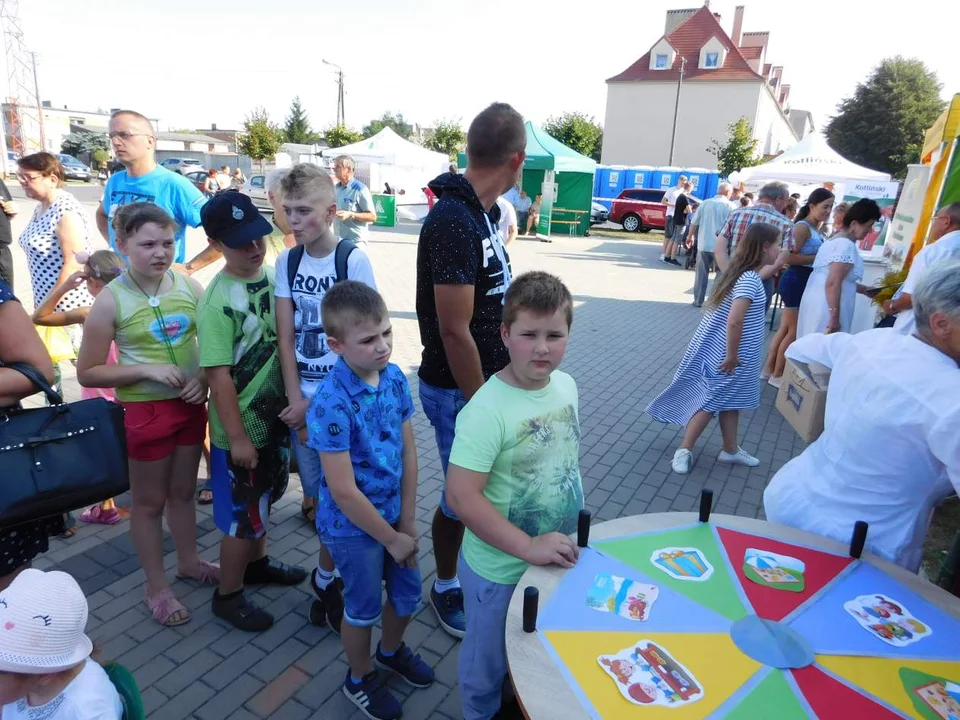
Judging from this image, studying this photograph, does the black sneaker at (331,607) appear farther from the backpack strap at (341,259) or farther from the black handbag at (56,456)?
the backpack strap at (341,259)

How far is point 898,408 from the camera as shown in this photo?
1.87m

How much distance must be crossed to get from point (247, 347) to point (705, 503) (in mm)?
1910

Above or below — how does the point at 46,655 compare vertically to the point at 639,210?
below

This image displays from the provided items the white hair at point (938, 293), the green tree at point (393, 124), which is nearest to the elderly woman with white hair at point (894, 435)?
the white hair at point (938, 293)

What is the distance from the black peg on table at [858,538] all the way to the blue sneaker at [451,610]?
1668 millimetres

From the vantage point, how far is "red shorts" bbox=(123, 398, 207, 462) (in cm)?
259

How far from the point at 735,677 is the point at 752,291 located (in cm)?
332

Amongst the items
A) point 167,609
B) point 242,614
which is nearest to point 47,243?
point 167,609

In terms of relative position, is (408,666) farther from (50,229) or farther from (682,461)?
(50,229)

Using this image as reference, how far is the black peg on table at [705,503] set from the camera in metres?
2.02

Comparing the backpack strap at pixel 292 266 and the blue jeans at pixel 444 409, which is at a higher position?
the backpack strap at pixel 292 266

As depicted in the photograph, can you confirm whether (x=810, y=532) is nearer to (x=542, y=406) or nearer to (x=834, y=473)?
(x=834, y=473)

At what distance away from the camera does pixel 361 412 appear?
6.86 feet

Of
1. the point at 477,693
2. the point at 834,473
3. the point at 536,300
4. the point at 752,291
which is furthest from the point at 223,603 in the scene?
the point at 752,291
